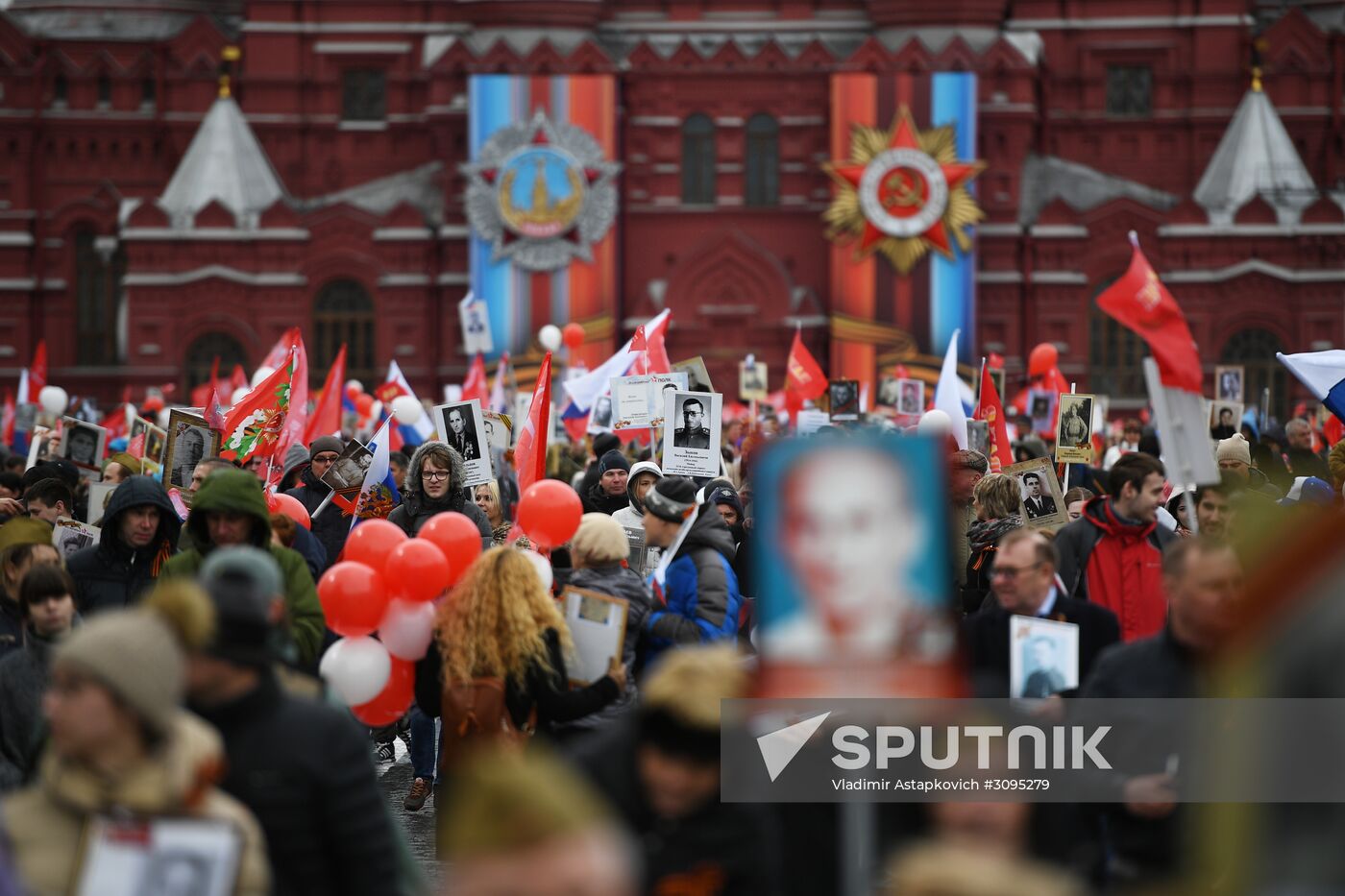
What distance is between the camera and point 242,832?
461 cm

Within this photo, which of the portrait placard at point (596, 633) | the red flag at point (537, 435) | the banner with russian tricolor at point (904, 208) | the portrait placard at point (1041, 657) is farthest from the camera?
the banner with russian tricolor at point (904, 208)

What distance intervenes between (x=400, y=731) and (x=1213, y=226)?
94.4ft

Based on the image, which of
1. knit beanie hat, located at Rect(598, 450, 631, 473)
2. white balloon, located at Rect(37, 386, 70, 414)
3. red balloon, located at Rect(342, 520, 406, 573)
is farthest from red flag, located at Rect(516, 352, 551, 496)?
white balloon, located at Rect(37, 386, 70, 414)

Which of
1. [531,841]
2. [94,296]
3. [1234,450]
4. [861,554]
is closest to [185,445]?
[1234,450]

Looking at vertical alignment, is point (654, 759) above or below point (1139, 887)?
above

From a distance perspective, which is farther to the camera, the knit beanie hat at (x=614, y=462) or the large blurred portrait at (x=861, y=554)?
the knit beanie hat at (x=614, y=462)

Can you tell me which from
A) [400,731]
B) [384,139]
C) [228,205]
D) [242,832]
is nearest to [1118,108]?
[384,139]

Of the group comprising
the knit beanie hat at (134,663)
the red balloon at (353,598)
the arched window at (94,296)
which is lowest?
the red balloon at (353,598)

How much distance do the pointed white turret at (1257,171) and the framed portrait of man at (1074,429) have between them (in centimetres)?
2483

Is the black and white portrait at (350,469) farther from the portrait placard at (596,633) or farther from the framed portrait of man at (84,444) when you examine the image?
the portrait placard at (596,633)

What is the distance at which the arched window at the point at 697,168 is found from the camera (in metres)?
39.8

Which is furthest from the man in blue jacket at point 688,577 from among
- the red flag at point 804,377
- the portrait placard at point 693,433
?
the red flag at point 804,377

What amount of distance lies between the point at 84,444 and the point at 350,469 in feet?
13.5

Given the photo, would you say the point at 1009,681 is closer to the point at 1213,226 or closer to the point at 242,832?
the point at 242,832
